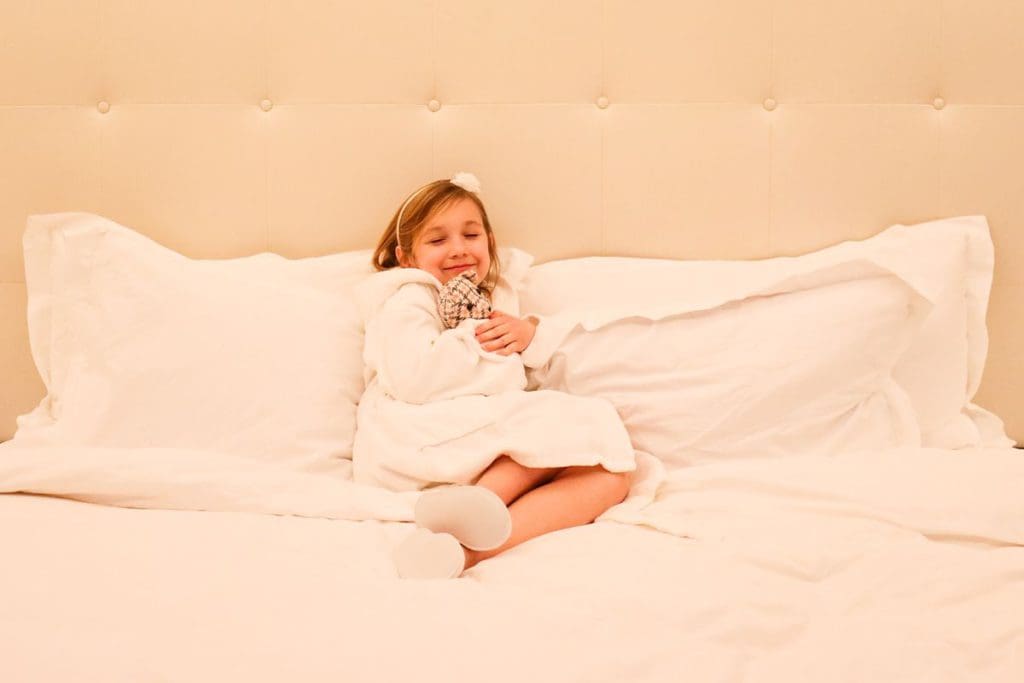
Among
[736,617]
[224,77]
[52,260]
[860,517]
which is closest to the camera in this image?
[736,617]

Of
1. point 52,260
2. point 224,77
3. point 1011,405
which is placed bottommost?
point 1011,405

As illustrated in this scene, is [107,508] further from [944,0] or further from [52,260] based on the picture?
[944,0]

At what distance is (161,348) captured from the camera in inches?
53.4

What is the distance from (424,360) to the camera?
4.36ft

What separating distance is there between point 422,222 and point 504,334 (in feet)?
0.93

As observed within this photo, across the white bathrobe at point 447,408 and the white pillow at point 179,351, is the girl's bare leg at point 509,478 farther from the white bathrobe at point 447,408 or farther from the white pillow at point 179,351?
the white pillow at point 179,351

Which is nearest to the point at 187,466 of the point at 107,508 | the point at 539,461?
the point at 107,508

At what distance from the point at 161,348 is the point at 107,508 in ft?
1.07

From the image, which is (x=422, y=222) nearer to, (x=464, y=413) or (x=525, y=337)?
(x=525, y=337)

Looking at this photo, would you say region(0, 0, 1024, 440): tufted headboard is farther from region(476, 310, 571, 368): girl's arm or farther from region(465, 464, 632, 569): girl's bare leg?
region(465, 464, 632, 569): girl's bare leg

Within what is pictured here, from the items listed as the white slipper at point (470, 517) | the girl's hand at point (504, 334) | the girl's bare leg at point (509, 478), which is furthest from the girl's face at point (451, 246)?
the white slipper at point (470, 517)

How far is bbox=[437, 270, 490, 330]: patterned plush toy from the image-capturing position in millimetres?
1438

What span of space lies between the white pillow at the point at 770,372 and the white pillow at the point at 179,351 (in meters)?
0.43

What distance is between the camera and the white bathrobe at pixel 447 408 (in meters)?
1.18
